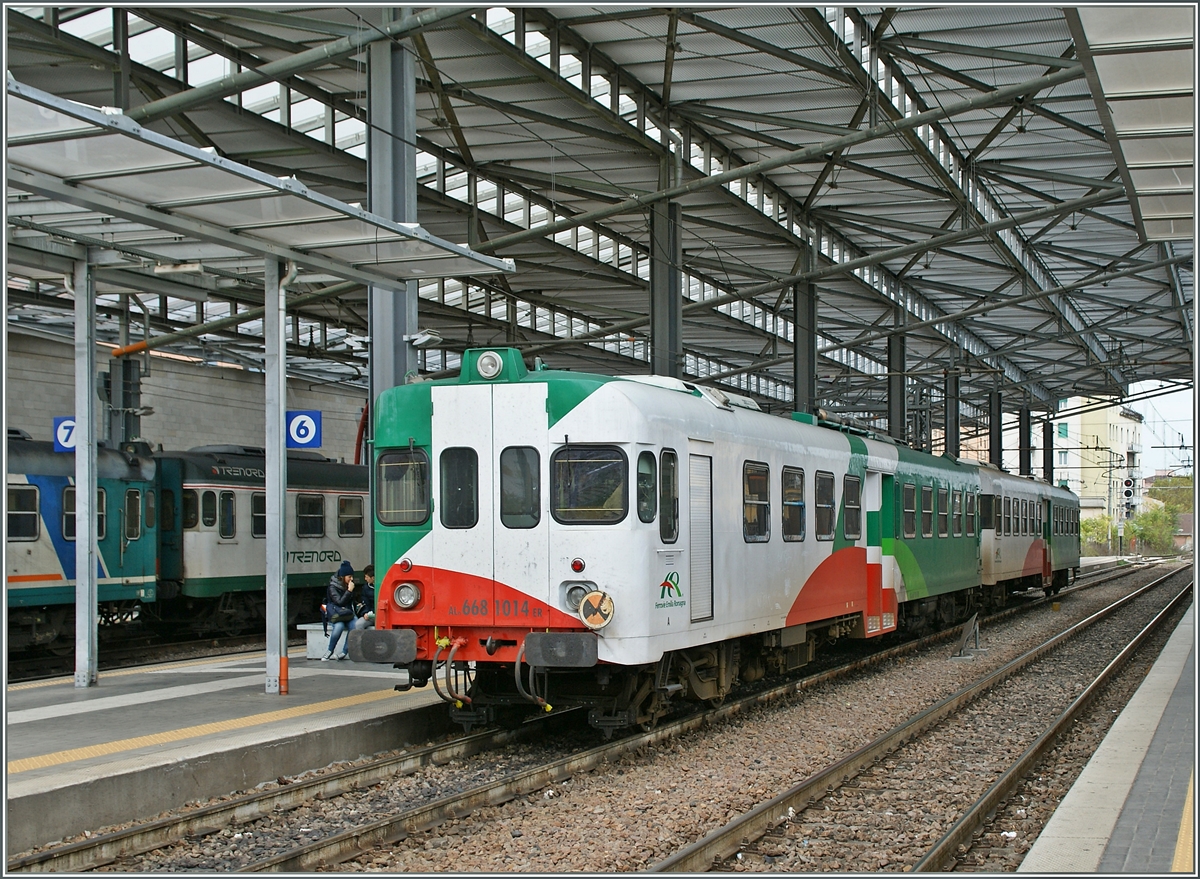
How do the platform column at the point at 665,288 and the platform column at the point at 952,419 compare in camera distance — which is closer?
the platform column at the point at 665,288

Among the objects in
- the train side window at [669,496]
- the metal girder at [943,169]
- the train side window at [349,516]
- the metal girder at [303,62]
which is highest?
the metal girder at [943,169]

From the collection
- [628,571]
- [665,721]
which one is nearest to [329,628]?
[665,721]

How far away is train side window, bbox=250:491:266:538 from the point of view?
2139 cm

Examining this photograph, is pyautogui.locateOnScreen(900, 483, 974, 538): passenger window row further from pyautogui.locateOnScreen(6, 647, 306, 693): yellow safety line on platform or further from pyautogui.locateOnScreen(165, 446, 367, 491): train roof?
pyautogui.locateOnScreen(165, 446, 367, 491): train roof

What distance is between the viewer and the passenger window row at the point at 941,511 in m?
17.9

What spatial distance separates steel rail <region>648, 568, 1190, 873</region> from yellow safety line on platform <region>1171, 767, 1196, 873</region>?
8.10 feet

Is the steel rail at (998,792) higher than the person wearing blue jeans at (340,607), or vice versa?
the person wearing blue jeans at (340,607)

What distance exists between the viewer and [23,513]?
16.7 m

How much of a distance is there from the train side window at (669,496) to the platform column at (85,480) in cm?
576

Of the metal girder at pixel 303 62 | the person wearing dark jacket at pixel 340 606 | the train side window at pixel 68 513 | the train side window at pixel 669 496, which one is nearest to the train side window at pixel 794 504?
the train side window at pixel 669 496

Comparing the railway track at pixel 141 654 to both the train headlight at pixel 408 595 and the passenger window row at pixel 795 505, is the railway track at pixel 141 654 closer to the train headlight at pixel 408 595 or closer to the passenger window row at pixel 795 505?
the train headlight at pixel 408 595

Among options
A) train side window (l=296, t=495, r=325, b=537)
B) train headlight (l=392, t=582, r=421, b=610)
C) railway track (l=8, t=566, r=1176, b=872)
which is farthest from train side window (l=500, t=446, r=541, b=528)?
train side window (l=296, t=495, r=325, b=537)

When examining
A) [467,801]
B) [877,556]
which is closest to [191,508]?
[877,556]

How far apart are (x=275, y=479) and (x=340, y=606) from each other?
2982 mm
